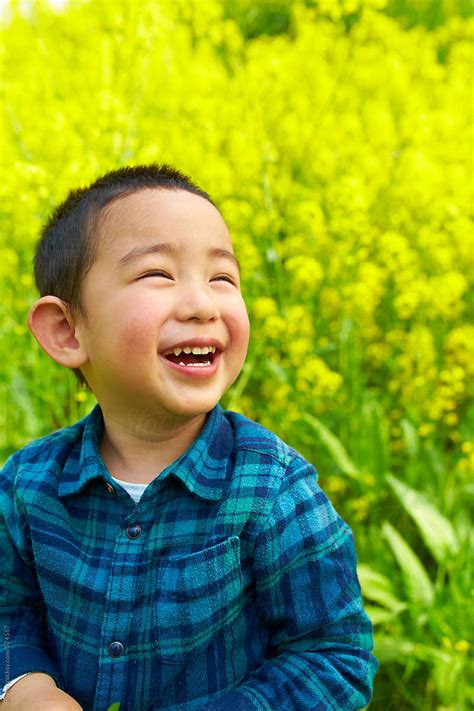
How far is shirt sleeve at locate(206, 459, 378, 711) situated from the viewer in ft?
3.91

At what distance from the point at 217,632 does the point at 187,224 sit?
24.1 inches

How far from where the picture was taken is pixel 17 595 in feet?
4.56

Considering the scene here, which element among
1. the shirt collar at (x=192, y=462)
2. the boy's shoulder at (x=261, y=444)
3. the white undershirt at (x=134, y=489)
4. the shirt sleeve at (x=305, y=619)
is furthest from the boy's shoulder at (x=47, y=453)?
the shirt sleeve at (x=305, y=619)

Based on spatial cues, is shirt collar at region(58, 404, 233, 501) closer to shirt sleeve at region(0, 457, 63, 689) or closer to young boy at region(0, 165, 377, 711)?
young boy at region(0, 165, 377, 711)

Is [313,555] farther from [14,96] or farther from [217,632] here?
[14,96]

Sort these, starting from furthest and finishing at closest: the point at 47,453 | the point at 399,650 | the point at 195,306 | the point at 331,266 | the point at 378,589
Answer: the point at 331,266, the point at 378,589, the point at 399,650, the point at 47,453, the point at 195,306

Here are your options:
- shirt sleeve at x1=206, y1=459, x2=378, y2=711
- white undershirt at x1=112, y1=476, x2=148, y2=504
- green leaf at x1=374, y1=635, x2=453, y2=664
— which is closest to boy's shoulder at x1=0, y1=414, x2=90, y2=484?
white undershirt at x1=112, y1=476, x2=148, y2=504

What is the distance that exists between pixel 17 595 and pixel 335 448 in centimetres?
138

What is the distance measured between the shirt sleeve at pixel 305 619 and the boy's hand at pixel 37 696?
0.21 meters

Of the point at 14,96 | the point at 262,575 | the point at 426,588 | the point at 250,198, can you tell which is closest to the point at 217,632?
the point at 262,575

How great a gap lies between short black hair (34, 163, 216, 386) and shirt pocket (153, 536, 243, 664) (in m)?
0.42

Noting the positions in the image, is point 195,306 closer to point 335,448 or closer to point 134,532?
point 134,532

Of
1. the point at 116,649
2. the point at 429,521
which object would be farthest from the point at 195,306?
the point at 429,521

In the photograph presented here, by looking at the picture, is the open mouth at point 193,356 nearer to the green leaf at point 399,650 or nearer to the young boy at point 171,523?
the young boy at point 171,523
